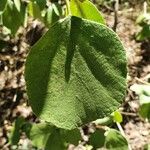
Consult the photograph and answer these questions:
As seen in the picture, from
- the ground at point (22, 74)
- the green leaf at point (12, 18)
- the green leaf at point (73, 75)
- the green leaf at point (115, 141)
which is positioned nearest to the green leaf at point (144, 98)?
the green leaf at point (115, 141)

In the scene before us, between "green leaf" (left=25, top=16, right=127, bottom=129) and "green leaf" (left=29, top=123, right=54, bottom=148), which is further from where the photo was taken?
"green leaf" (left=29, top=123, right=54, bottom=148)

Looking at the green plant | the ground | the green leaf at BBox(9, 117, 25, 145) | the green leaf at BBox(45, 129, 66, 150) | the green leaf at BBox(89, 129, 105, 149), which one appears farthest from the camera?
the ground

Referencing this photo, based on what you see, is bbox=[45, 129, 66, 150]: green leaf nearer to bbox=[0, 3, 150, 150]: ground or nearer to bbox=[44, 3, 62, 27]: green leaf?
bbox=[44, 3, 62, 27]: green leaf

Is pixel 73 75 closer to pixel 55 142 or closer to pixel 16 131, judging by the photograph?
pixel 55 142

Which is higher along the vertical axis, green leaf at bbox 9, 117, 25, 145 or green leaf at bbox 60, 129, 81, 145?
green leaf at bbox 60, 129, 81, 145

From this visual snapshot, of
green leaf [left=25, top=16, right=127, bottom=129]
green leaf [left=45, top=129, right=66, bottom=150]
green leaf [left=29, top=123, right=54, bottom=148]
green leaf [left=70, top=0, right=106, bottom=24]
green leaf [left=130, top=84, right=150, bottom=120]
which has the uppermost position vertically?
green leaf [left=70, top=0, right=106, bottom=24]

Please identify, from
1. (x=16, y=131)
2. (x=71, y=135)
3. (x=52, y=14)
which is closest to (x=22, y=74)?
(x=16, y=131)

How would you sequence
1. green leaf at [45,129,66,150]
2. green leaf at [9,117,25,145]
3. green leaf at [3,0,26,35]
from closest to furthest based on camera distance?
green leaf at [3,0,26,35], green leaf at [45,129,66,150], green leaf at [9,117,25,145]

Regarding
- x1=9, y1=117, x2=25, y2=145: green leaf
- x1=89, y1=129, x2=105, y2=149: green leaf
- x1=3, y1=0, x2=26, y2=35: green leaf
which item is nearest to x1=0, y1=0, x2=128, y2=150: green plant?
x1=3, y1=0, x2=26, y2=35: green leaf
